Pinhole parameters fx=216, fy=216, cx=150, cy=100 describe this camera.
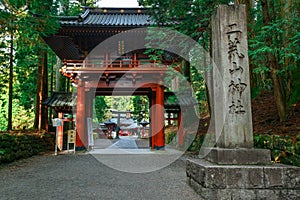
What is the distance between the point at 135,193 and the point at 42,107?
9.67 metres

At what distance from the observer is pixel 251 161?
11.8 feet

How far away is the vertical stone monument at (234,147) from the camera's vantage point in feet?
10.6

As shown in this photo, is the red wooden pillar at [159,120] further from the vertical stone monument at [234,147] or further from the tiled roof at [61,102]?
the vertical stone monument at [234,147]

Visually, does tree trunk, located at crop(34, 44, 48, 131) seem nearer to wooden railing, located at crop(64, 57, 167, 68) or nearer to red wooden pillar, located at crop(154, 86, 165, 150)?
wooden railing, located at crop(64, 57, 167, 68)

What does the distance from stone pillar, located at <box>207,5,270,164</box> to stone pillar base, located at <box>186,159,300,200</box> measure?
12.7 inches

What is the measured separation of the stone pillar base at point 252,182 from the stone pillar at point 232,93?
1.06 feet

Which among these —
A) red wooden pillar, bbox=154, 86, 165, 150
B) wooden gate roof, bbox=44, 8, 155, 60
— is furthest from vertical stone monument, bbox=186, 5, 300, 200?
red wooden pillar, bbox=154, 86, 165, 150

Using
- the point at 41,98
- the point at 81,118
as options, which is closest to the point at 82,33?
the point at 81,118

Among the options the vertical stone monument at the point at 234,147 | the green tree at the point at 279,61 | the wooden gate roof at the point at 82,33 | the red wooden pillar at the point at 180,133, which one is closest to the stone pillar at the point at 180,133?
the red wooden pillar at the point at 180,133

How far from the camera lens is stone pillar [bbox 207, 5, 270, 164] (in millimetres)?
3635

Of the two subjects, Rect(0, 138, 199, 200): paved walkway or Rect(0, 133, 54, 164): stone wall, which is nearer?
Rect(0, 138, 199, 200): paved walkway

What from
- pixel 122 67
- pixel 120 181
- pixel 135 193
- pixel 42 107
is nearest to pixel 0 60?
pixel 42 107

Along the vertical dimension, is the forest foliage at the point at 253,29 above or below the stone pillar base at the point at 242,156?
above

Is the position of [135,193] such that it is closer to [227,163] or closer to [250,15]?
[227,163]
